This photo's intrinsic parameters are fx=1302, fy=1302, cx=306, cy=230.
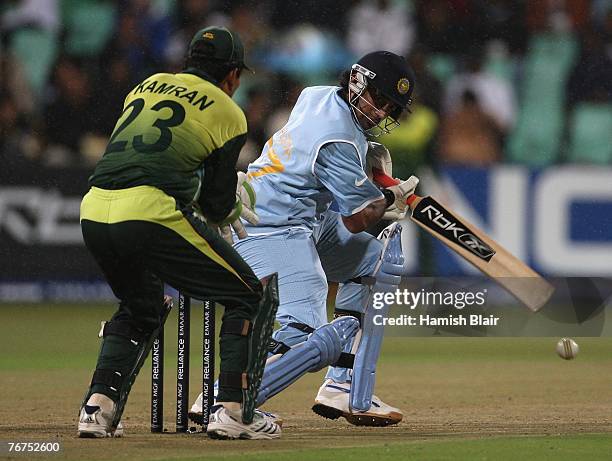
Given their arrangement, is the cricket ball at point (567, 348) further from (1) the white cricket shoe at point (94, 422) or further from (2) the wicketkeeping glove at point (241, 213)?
(1) the white cricket shoe at point (94, 422)

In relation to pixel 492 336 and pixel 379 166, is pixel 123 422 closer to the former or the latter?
pixel 379 166

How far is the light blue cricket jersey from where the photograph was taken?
5875 mm

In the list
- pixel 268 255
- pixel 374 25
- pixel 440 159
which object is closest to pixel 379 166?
pixel 268 255

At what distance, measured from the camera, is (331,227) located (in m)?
6.43

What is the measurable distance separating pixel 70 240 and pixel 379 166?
6.09 meters

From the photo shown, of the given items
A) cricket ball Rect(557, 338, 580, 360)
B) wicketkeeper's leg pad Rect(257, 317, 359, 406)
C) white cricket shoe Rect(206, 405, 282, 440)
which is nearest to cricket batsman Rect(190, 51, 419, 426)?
wicketkeeper's leg pad Rect(257, 317, 359, 406)

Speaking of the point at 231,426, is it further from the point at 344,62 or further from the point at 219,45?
the point at 344,62

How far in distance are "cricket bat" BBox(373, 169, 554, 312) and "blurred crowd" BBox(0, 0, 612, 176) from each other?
495 cm

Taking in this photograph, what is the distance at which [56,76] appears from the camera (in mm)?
13141

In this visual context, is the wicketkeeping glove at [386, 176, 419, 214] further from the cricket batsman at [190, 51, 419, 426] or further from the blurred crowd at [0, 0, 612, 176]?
the blurred crowd at [0, 0, 612, 176]

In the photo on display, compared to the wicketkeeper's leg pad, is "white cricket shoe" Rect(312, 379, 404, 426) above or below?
below

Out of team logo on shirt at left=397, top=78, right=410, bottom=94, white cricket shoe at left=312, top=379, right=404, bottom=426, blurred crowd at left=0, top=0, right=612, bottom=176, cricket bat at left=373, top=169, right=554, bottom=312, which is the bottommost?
white cricket shoe at left=312, top=379, right=404, bottom=426

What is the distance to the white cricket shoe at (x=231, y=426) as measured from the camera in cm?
525

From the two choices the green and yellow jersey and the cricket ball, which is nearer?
the green and yellow jersey
